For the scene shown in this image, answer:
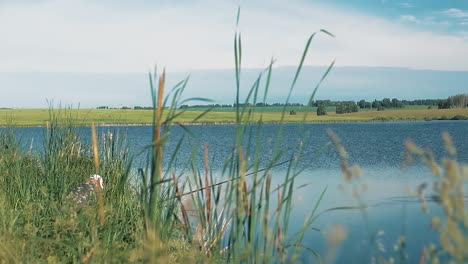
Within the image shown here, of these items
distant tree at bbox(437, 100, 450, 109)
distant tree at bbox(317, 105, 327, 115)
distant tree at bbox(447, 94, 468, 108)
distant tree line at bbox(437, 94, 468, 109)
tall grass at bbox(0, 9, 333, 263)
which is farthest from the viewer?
distant tree at bbox(317, 105, 327, 115)

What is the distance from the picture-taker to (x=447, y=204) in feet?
5.74

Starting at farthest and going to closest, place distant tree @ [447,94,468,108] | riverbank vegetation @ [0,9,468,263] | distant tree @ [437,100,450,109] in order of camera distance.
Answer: distant tree @ [437,100,450,109], distant tree @ [447,94,468,108], riverbank vegetation @ [0,9,468,263]

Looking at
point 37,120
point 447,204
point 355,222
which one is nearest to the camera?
point 447,204

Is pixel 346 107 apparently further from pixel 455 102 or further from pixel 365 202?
pixel 365 202

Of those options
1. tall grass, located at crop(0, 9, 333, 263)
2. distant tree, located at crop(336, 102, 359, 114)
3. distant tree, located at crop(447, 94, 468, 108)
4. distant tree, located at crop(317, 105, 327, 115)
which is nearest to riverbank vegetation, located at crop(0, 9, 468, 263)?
tall grass, located at crop(0, 9, 333, 263)

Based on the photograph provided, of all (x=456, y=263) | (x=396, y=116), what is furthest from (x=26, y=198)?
(x=396, y=116)

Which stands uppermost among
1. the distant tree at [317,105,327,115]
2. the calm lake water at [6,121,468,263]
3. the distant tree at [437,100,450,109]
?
the distant tree at [437,100,450,109]

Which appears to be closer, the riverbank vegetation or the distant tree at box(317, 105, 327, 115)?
the riverbank vegetation

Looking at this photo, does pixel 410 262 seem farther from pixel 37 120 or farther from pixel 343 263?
pixel 37 120

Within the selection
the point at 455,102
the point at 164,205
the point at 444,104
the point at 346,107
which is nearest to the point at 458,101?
the point at 455,102

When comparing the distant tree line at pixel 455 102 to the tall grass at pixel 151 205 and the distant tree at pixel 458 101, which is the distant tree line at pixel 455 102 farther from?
the tall grass at pixel 151 205

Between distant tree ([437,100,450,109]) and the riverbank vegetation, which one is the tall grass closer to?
the riverbank vegetation

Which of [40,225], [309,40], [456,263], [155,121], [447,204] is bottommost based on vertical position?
[40,225]

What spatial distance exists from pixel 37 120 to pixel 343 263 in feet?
210
